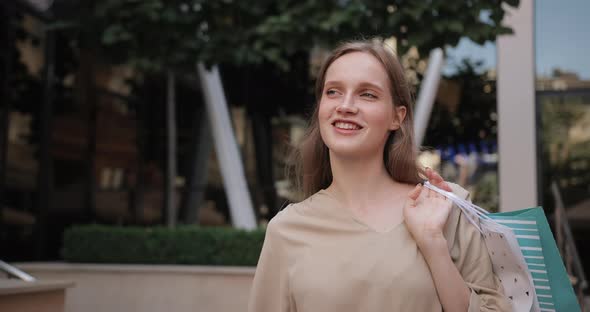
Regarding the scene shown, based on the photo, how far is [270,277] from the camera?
6.61 ft

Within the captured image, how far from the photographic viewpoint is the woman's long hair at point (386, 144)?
80.6 inches

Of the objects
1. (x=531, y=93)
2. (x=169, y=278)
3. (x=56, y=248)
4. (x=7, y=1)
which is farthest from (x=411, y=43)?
(x=56, y=248)

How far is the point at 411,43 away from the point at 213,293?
3413mm

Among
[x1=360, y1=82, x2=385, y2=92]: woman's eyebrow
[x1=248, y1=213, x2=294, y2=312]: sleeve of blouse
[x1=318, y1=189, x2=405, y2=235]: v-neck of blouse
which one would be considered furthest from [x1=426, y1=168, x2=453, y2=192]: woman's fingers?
[x1=248, y1=213, x2=294, y2=312]: sleeve of blouse

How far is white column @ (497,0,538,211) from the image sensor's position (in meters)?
10.3

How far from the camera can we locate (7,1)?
10.0m

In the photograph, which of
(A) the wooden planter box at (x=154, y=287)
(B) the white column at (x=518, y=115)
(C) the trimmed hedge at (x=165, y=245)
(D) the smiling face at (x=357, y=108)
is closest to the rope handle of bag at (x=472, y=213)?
(D) the smiling face at (x=357, y=108)

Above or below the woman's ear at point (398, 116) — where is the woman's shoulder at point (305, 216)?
below

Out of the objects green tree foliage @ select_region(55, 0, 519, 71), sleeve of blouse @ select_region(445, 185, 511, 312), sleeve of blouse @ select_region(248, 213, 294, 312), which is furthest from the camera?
green tree foliage @ select_region(55, 0, 519, 71)

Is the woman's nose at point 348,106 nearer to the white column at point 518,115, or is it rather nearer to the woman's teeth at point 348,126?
the woman's teeth at point 348,126

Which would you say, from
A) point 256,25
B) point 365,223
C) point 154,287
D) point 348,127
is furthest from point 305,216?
point 256,25

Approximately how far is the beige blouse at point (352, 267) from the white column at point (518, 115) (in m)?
8.73

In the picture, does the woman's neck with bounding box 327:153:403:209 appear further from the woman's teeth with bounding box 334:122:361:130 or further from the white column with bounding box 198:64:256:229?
the white column with bounding box 198:64:256:229

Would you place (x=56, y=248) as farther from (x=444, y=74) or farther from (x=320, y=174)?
(x=320, y=174)
